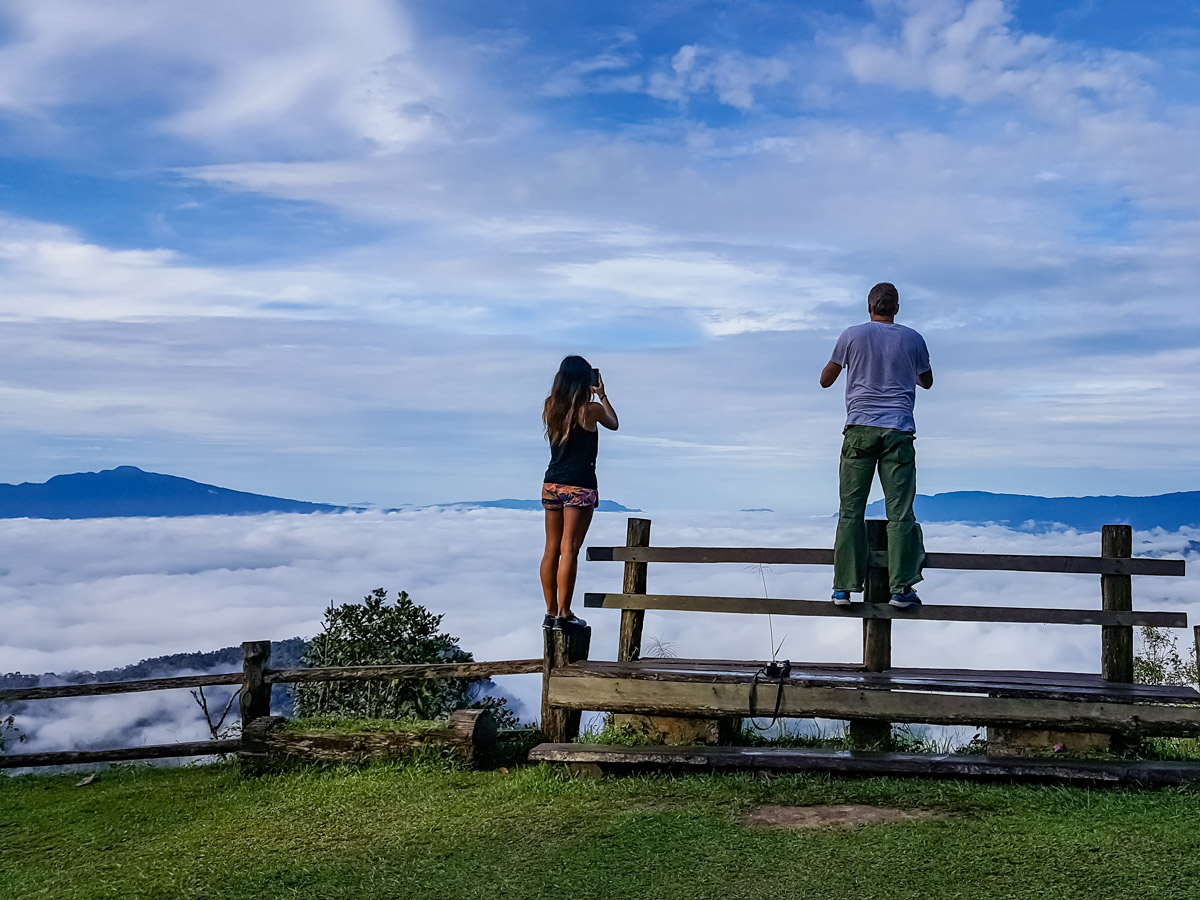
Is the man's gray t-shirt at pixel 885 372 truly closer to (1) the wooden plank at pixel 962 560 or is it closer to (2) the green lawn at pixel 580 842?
(1) the wooden plank at pixel 962 560

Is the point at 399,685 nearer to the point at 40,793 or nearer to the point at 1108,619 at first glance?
the point at 40,793

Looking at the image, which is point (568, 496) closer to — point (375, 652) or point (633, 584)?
point (633, 584)

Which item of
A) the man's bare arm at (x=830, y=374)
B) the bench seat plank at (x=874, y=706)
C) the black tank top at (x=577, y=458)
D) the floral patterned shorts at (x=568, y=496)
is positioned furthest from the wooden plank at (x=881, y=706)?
the man's bare arm at (x=830, y=374)

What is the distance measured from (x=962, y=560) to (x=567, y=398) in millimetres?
3668

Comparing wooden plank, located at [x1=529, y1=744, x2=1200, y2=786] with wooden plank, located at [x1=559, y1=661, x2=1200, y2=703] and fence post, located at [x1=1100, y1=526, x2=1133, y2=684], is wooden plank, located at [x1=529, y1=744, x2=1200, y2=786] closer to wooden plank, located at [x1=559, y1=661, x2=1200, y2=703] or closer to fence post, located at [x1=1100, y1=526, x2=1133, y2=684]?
wooden plank, located at [x1=559, y1=661, x2=1200, y2=703]

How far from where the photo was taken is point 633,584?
10234 mm

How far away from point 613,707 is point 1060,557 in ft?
13.0

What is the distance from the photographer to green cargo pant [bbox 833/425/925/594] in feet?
30.2

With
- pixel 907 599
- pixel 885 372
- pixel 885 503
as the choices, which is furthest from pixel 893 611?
pixel 885 372

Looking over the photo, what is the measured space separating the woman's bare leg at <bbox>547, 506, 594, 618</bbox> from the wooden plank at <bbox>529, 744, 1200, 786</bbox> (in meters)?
1.37

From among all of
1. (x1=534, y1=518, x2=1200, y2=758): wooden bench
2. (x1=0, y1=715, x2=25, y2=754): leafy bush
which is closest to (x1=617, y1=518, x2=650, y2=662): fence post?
(x1=534, y1=518, x2=1200, y2=758): wooden bench

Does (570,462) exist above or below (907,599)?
above

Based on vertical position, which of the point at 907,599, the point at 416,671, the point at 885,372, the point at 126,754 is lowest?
the point at 126,754

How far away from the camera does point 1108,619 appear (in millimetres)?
9156
